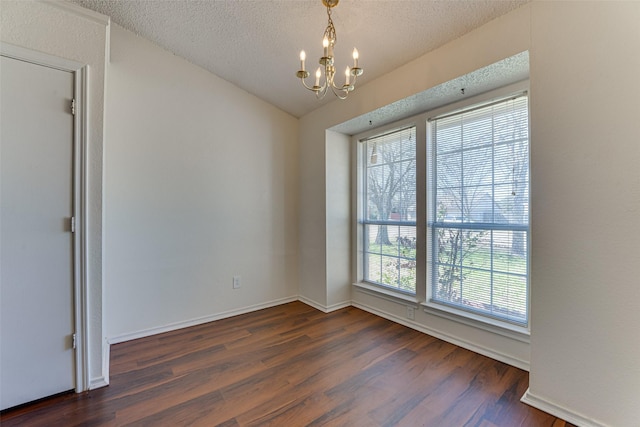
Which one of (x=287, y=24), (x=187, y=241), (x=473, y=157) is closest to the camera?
(x=287, y=24)

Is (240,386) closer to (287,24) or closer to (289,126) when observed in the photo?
(287,24)

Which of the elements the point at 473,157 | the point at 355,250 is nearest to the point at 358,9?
the point at 473,157

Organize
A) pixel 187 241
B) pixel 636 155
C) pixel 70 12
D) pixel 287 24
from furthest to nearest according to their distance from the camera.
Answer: pixel 187 241
pixel 287 24
pixel 70 12
pixel 636 155

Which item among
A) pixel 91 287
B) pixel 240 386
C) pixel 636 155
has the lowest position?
pixel 240 386

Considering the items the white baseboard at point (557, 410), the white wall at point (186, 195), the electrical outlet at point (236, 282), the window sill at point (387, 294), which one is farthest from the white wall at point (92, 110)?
the white baseboard at point (557, 410)

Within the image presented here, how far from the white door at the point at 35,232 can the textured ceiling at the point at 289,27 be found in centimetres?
89

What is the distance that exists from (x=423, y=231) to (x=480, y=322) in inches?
34.9

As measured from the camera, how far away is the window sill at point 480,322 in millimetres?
2020

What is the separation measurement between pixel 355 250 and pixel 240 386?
1990mm

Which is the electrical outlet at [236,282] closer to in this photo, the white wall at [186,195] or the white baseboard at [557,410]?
the white wall at [186,195]

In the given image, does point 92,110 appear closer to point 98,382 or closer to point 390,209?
point 98,382

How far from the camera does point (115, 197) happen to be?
2.42m

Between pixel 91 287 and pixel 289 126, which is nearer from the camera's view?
pixel 91 287

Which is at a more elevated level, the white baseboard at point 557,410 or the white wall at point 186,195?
the white wall at point 186,195
